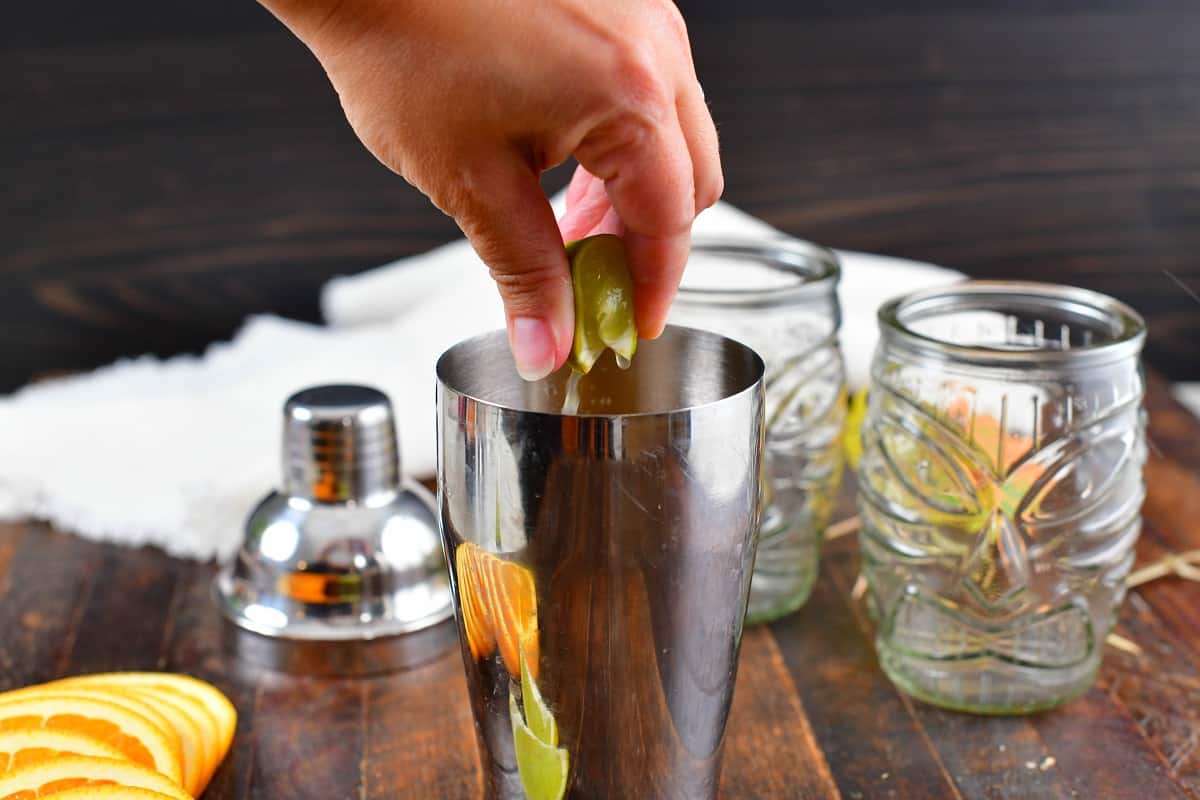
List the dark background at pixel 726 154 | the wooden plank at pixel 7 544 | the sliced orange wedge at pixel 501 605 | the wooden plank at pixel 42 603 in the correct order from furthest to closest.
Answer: the dark background at pixel 726 154
the wooden plank at pixel 7 544
the wooden plank at pixel 42 603
the sliced orange wedge at pixel 501 605

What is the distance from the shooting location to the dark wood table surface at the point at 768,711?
0.80 m

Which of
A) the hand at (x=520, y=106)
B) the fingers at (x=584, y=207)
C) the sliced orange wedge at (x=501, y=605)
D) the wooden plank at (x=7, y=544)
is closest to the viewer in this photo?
the hand at (x=520, y=106)

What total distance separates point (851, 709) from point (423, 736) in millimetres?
274

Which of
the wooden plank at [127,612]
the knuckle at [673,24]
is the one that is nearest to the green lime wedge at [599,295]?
the knuckle at [673,24]

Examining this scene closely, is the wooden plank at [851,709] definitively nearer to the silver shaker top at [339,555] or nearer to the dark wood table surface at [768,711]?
the dark wood table surface at [768,711]

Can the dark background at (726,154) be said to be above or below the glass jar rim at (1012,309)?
below

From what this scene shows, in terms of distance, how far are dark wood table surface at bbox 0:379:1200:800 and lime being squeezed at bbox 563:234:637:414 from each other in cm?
29

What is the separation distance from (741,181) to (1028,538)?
1159mm

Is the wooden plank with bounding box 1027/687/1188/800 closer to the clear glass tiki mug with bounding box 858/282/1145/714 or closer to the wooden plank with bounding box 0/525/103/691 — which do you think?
the clear glass tiki mug with bounding box 858/282/1145/714

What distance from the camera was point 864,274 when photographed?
4.93ft

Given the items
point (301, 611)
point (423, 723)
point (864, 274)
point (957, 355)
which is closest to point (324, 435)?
point (301, 611)

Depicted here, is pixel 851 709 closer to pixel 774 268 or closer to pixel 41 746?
pixel 774 268

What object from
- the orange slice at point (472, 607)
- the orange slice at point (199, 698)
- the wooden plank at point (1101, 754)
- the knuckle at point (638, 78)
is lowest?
the wooden plank at point (1101, 754)

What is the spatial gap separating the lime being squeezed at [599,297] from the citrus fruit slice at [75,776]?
0.30 m
